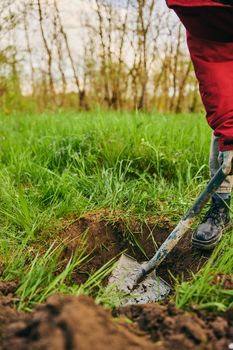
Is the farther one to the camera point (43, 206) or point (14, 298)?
point (43, 206)

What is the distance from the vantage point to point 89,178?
2.83 meters

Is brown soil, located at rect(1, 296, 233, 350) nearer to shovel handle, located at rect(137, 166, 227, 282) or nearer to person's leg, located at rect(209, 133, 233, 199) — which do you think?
shovel handle, located at rect(137, 166, 227, 282)

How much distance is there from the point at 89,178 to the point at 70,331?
1.92 meters

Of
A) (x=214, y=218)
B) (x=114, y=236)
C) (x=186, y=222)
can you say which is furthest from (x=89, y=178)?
(x=186, y=222)

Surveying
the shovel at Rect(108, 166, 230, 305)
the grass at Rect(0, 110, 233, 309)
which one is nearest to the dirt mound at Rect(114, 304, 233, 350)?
the grass at Rect(0, 110, 233, 309)

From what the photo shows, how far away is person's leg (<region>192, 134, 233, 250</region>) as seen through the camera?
2.12m

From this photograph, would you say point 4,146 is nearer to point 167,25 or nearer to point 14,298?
point 14,298

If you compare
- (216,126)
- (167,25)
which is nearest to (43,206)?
(216,126)

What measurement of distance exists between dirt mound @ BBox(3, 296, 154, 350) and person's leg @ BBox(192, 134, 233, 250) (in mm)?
1053

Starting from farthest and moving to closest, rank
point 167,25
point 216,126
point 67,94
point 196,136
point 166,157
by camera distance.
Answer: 1. point 67,94
2. point 167,25
3. point 196,136
4. point 166,157
5. point 216,126

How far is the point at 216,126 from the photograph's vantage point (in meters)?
1.93

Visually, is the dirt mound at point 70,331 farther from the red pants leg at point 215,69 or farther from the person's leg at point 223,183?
the person's leg at point 223,183

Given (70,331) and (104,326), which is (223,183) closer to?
(104,326)

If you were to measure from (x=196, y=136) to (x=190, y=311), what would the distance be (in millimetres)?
2048
